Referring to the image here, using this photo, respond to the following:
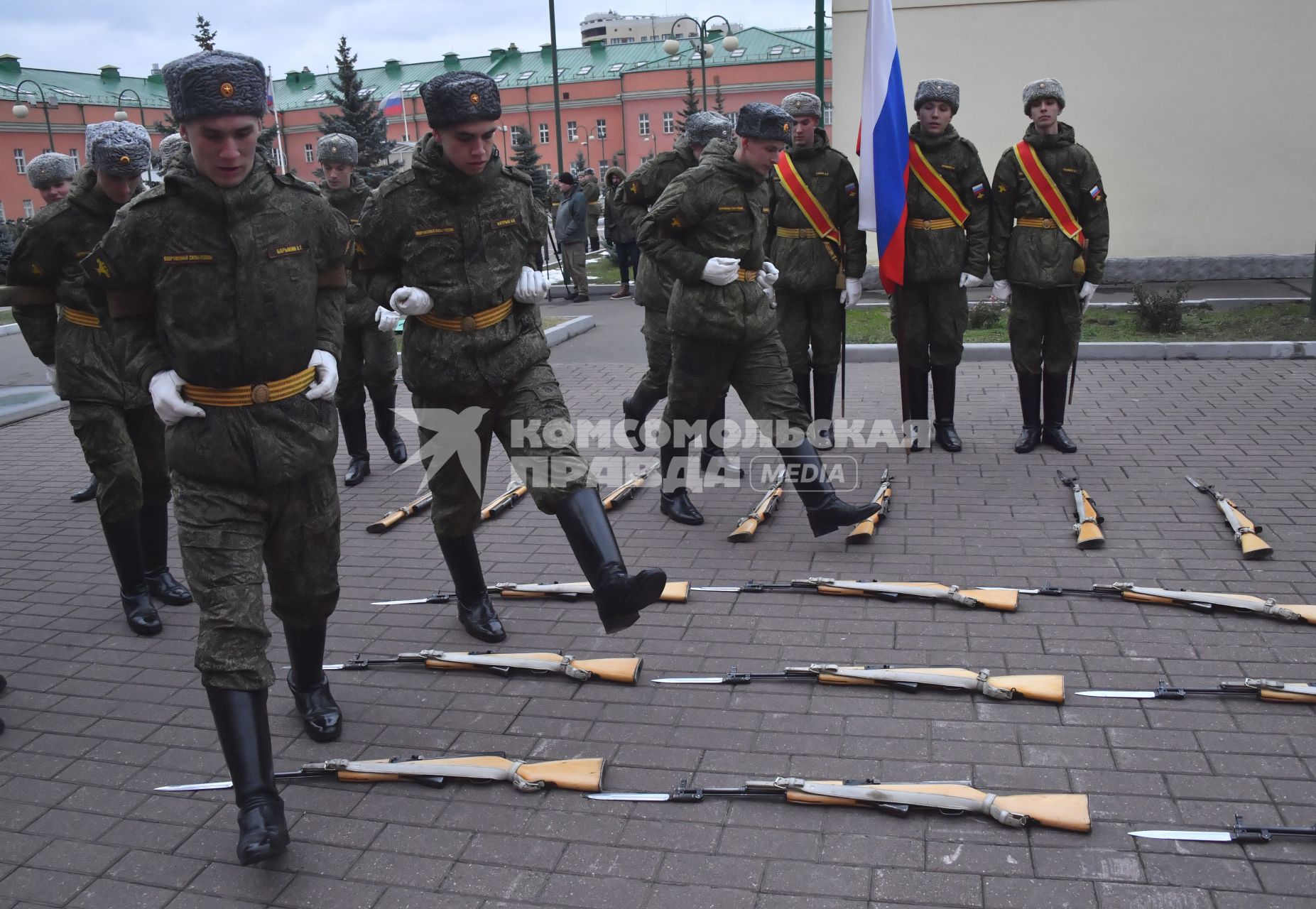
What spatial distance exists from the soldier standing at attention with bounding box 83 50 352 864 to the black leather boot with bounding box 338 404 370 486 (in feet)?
13.5

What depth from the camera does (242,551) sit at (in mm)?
3496

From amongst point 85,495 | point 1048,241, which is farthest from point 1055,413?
point 85,495

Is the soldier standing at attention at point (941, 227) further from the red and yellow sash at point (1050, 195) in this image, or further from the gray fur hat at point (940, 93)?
the red and yellow sash at point (1050, 195)

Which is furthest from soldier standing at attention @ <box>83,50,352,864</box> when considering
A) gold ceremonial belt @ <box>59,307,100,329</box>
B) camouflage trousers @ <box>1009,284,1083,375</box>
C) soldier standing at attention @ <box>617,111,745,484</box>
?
camouflage trousers @ <box>1009,284,1083,375</box>

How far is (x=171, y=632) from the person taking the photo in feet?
17.1

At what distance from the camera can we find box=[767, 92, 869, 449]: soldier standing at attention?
23.4 ft

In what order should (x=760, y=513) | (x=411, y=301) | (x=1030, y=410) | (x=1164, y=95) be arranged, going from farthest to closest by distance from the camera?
1. (x=1164, y=95)
2. (x=1030, y=410)
3. (x=760, y=513)
4. (x=411, y=301)

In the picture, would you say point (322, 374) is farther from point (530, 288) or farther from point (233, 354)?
point (530, 288)

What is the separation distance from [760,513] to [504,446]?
7.35 feet

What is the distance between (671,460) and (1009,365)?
17.4ft

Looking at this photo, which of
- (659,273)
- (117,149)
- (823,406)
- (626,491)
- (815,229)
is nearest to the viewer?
(117,149)

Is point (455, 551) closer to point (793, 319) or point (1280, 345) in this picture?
point (793, 319)

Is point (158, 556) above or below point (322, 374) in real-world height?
below

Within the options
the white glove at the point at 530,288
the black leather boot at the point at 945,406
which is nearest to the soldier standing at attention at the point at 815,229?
the black leather boot at the point at 945,406
